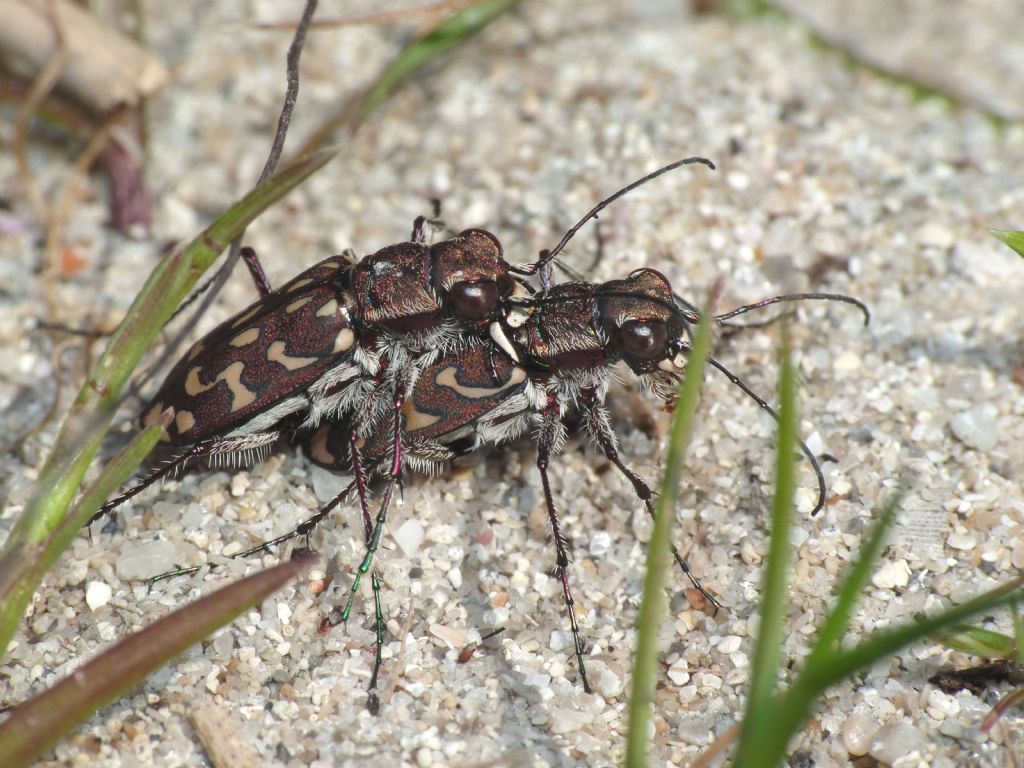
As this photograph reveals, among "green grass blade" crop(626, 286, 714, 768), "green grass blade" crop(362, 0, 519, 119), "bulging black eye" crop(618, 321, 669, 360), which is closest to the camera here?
"green grass blade" crop(626, 286, 714, 768)

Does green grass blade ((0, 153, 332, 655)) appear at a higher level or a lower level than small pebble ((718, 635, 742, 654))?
higher

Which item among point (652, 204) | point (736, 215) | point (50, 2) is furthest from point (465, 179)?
point (50, 2)

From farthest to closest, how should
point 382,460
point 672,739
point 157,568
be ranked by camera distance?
point 382,460 → point 157,568 → point 672,739

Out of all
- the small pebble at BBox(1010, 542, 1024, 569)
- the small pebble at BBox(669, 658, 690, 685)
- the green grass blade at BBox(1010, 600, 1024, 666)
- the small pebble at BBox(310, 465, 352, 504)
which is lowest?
the green grass blade at BBox(1010, 600, 1024, 666)

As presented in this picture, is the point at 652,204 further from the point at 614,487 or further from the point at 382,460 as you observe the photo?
the point at 382,460

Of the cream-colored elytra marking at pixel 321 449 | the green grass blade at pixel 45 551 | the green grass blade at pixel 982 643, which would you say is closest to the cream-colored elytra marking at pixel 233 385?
the cream-colored elytra marking at pixel 321 449

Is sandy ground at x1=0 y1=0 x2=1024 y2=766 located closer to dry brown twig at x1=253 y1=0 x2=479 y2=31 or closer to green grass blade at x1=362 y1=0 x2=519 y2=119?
green grass blade at x1=362 y1=0 x2=519 y2=119

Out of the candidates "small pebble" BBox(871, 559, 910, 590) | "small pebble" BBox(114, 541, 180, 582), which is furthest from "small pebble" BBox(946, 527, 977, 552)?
"small pebble" BBox(114, 541, 180, 582)
